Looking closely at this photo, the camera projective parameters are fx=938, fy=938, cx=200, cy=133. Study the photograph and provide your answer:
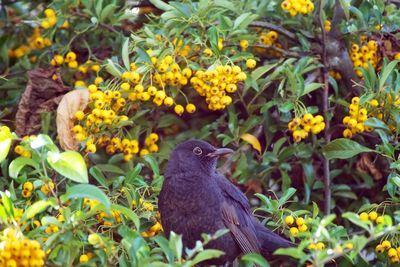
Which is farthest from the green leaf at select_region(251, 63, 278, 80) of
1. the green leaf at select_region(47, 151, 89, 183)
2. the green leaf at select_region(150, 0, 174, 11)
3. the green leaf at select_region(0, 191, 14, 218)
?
the green leaf at select_region(0, 191, 14, 218)

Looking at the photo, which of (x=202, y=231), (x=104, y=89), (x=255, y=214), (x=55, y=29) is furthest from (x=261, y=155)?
(x=55, y=29)

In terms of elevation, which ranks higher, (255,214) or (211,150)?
(211,150)

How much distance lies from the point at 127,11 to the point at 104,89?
98cm

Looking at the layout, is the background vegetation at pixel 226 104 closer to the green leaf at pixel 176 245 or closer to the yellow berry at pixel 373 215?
the yellow berry at pixel 373 215

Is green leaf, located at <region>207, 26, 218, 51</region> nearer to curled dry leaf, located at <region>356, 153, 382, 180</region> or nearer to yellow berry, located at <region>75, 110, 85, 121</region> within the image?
yellow berry, located at <region>75, 110, 85, 121</region>

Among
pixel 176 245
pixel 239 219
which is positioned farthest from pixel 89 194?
pixel 239 219

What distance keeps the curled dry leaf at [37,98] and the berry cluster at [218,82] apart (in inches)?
44.3

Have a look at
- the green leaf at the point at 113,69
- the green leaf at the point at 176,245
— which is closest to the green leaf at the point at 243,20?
the green leaf at the point at 113,69

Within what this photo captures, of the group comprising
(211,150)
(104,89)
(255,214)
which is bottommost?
(255,214)

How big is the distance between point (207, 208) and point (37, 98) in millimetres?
1381

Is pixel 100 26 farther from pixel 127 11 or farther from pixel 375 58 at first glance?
pixel 375 58

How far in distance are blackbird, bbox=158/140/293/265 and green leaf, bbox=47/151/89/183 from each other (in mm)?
1330

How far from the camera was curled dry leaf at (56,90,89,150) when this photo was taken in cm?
557

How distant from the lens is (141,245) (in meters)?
4.40
